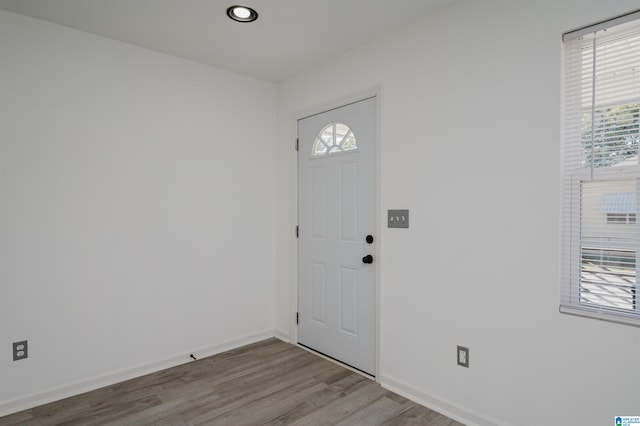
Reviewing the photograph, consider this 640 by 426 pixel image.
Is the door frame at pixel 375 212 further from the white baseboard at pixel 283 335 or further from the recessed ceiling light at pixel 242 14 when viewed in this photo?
the recessed ceiling light at pixel 242 14

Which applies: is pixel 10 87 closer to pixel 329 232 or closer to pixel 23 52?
pixel 23 52

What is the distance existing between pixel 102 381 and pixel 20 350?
0.60 metres

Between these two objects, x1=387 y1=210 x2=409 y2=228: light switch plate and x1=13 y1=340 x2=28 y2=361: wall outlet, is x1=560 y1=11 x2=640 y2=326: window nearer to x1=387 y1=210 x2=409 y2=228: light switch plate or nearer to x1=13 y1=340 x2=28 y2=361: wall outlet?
x1=387 y1=210 x2=409 y2=228: light switch plate

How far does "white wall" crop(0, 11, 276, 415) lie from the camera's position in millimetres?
2457

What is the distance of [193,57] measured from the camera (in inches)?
124

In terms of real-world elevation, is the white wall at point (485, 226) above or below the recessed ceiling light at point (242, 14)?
below

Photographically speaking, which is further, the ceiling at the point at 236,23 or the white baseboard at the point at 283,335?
the white baseboard at the point at 283,335

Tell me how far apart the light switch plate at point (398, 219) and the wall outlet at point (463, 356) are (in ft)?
2.92

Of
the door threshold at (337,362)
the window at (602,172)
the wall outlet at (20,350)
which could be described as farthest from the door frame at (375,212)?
the wall outlet at (20,350)

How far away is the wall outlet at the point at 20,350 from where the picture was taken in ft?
7.97

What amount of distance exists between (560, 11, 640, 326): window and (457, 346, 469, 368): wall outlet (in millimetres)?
651

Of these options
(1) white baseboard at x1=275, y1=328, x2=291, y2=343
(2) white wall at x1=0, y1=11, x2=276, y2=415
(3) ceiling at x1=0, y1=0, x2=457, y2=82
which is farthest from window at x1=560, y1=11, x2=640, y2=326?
(2) white wall at x1=0, y1=11, x2=276, y2=415

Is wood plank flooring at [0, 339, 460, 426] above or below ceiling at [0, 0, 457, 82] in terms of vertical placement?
below

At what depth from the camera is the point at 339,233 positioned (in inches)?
126
